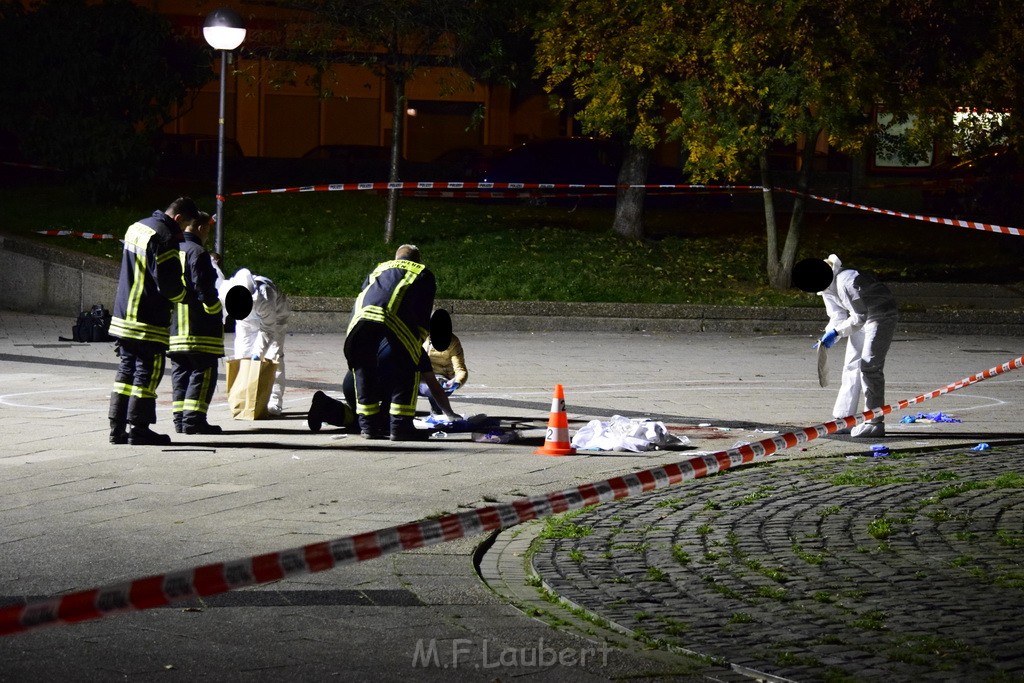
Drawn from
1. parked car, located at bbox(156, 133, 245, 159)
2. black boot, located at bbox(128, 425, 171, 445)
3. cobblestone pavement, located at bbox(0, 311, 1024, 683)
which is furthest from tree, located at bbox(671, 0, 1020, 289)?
parked car, located at bbox(156, 133, 245, 159)

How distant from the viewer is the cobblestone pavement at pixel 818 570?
5.50 metres

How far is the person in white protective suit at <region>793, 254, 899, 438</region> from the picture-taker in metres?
11.0

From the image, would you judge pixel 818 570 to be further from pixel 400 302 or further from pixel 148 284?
pixel 148 284

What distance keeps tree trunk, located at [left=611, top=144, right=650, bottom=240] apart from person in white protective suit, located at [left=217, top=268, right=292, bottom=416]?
11.9 m

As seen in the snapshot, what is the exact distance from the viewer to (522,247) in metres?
22.1

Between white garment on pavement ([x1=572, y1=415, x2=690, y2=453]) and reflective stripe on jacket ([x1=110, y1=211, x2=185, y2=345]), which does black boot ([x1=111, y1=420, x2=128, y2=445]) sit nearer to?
reflective stripe on jacket ([x1=110, y1=211, x2=185, y2=345])

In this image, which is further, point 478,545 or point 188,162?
point 188,162

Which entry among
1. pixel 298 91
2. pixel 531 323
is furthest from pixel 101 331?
pixel 298 91

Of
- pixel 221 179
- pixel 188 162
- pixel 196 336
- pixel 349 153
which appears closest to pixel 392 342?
pixel 196 336

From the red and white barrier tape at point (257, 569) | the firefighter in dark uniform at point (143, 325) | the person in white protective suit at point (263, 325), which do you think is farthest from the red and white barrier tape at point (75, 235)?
the red and white barrier tape at point (257, 569)

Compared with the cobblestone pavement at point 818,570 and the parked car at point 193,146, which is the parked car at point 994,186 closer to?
the parked car at point 193,146

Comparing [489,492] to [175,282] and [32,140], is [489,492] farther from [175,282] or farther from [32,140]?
[32,140]

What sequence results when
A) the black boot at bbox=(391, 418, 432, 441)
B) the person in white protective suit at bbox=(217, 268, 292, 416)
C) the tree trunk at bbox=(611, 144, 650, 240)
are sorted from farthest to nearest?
the tree trunk at bbox=(611, 144, 650, 240), the person in white protective suit at bbox=(217, 268, 292, 416), the black boot at bbox=(391, 418, 432, 441)

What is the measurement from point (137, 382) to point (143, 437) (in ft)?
1.24
